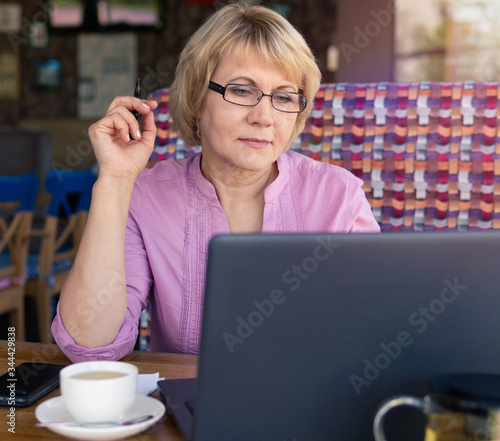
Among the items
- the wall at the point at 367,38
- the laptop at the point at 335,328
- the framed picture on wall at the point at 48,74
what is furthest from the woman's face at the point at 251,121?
the framed picture on wall at the point at 48,74

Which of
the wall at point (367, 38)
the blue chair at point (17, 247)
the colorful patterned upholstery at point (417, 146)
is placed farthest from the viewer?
→ the wall at point (367, 38)

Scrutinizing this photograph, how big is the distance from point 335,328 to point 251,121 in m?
0.73

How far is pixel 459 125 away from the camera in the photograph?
1.59 meters

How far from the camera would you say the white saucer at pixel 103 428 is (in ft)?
2.24

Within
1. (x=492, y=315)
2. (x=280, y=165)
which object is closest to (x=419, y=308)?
(x=492, y=315)

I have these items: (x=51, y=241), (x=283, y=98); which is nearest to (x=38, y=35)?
(x=51, y=241)

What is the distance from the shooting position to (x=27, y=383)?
86 cm

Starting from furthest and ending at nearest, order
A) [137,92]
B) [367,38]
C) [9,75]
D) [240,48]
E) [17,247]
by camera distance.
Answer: [9,75] < [367,38] < [17,247] < [240,48] < [137,92]

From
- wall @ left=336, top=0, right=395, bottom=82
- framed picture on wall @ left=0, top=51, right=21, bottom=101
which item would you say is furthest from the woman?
framed picture on wall @ left=0, top=51, right=21, bottom=101

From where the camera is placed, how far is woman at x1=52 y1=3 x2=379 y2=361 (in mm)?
1223

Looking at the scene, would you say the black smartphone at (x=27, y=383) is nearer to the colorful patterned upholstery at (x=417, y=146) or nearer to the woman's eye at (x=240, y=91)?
the woman's eye at (x=240, y=91)

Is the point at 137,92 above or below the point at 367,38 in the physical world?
below

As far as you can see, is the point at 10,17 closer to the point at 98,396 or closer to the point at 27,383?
the point at 27,383

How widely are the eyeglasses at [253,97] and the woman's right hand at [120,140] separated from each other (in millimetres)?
174
